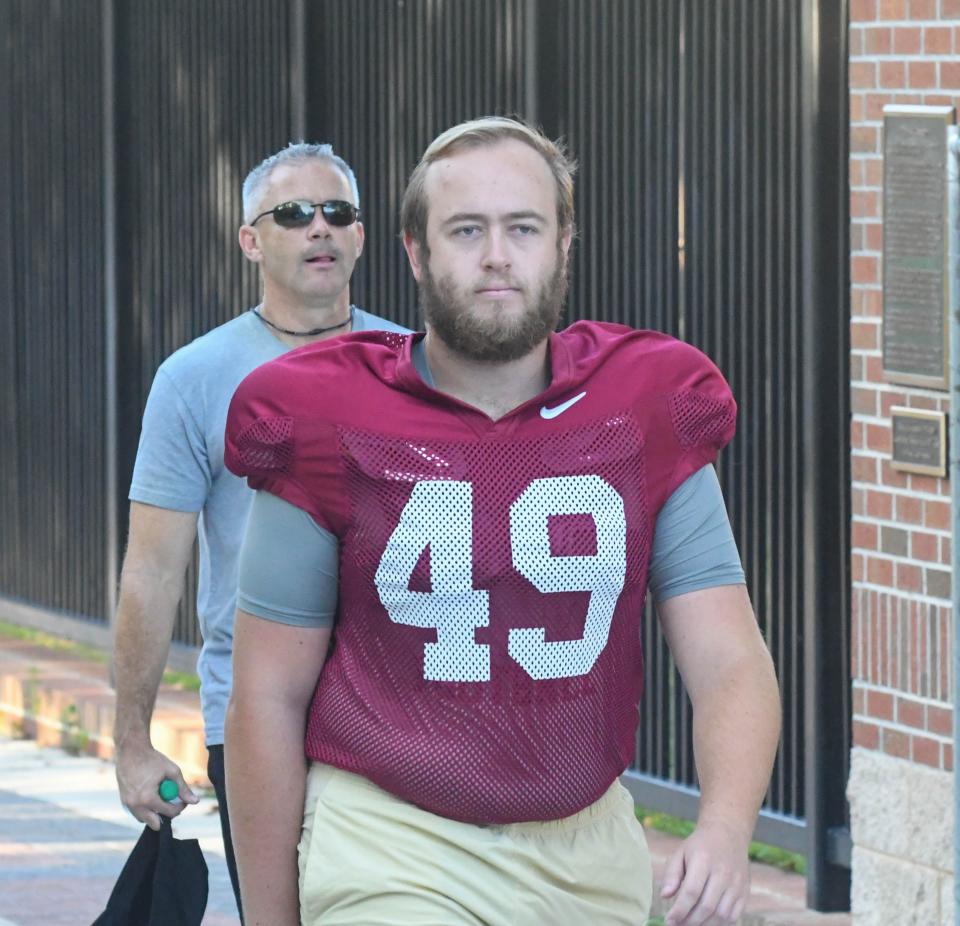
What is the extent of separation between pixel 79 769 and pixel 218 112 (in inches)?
112

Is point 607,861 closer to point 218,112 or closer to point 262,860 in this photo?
point 262,860

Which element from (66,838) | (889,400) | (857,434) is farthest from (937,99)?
(66,838)

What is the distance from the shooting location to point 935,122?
5.89 meters

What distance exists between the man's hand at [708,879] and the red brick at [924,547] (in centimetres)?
265

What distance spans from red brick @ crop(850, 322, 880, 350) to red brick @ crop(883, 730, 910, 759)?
953 millimetres

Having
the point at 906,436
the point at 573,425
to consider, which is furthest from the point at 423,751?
the point at 906,436

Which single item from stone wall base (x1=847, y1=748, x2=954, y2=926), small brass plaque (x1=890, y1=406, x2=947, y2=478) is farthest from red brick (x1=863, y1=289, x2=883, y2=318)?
stone wall base (x1=847, y1=748, x2=954, y2=926)

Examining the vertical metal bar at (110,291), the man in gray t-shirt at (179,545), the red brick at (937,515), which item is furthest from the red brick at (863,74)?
the vertical metal bar at (110,291)

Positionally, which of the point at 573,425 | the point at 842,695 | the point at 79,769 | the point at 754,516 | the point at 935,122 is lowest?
the point at 79,769

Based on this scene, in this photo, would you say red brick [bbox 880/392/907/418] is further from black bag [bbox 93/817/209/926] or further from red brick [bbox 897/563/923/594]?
black bag [bbox 93/817/209/926]

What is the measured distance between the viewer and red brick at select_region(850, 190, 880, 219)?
20.0ft

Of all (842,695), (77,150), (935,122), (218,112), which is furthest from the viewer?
(77,150)

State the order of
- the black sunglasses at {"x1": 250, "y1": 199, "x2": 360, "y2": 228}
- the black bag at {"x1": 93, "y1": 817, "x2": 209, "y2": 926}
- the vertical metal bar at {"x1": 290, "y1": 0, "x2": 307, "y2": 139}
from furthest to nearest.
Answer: the vertical metal bar at {"x1": 290, "y1": 0, "x2": 307, "y2": 139} → the black sunglasses at {"x1": 250, "y1": 199, "x2": 360, "y2": 228} → the black bag at {"x1": 93, "y1": 817, "x2": 209, "y2": 926}

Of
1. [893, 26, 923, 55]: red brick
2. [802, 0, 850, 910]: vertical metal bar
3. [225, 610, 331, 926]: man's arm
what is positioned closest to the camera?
[225, 610, 331, 926]: man's arm
